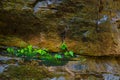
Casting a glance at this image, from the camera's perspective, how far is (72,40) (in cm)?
634

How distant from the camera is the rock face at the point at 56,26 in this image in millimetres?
6137

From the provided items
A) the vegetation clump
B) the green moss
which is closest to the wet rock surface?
the green moss

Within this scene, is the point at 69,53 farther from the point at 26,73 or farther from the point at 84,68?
the point at 26,73

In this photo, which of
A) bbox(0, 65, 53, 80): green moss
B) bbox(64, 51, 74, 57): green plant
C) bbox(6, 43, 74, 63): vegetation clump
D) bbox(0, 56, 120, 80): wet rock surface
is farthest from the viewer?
bbox(64, 51, 74, 57): green plant

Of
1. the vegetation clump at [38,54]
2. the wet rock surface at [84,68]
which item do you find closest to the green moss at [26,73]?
the wet rock surface at [84,68]

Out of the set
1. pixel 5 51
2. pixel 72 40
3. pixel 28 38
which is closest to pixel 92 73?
pixel 72 40

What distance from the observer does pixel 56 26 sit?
20.6ft

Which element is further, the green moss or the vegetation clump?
the vegetation clump

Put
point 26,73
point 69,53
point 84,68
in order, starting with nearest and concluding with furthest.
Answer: point 26,73 < point 84,68 < point 69,53

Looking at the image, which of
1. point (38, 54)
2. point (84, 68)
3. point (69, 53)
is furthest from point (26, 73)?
point (84, 68)

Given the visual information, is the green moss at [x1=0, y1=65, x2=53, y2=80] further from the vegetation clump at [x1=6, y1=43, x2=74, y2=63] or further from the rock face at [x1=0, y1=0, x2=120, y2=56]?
the rock face at [x1=0, y1=0, x2=120, y2=56]

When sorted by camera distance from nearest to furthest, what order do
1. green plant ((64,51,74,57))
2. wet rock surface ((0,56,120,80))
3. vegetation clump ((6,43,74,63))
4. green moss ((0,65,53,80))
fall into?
green moss ((0,65,53,80)) → wet rock surface ((0,56,120,80)) → vegetation clump ((6,43,74,63)) → green plant ((64,51,74,57))

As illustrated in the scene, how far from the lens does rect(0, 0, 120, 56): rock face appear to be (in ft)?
20.1

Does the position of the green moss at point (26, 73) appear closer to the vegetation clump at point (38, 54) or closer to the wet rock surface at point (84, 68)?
the wet rock surface at point (84, 68)
